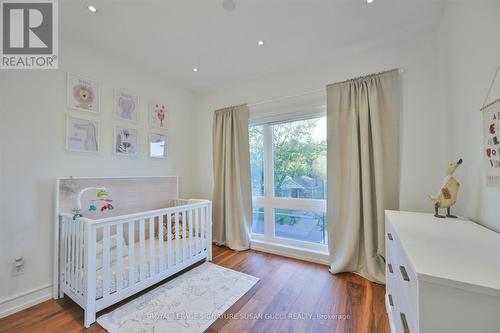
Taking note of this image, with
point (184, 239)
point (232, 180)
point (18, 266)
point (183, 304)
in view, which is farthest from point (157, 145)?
point (183, 304)

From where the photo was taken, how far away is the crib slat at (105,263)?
60.6 inches

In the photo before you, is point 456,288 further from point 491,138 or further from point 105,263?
point 105,263

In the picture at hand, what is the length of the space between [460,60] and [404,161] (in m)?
0.88

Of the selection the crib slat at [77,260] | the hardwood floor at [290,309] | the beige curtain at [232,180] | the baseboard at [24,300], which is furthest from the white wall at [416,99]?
the baseboard at [24,300]

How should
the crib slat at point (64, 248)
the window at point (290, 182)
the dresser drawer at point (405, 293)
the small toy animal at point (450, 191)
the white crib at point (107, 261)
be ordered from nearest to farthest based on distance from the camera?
the dresser drawer at point (405, 293) → the small toy animal at point (450, 191) → the white crib at point (107, 261) → the crib slat at point (64, 248) → the window at point (290, 182)

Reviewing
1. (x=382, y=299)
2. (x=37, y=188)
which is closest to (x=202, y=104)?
(x=37, y=188)

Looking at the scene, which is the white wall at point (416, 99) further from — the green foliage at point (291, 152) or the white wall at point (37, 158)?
the white wall at point (37, 158)

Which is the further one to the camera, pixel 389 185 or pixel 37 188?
pixel 389 185

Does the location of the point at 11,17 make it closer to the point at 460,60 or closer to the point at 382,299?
the point at 460,60

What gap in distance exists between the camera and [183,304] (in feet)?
5.41

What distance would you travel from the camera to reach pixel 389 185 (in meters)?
1.94

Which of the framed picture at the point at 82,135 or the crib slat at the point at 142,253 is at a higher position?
the framed picture at the point at 82,135

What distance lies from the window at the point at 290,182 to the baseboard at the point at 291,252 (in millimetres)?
82

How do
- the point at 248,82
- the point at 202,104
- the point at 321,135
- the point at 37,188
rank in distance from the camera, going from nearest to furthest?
the point at 37,188
the point at 321,135
the point at 248,82
the point at 202,104
